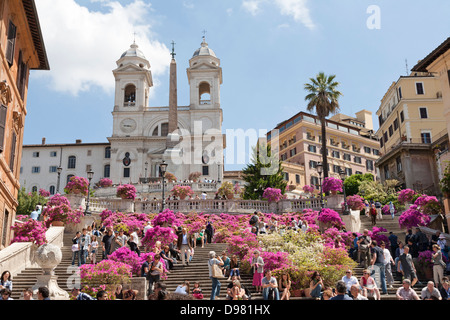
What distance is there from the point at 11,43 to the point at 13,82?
1731 millimetres

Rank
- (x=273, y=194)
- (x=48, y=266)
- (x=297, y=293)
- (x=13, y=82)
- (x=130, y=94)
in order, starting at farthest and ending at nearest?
(x=130, y=94) < (x=273, y=194) < (x=13, y=82) < (x=297, y=293) < (x=48, y=266)

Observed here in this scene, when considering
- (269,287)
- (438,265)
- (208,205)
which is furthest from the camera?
(208,205)

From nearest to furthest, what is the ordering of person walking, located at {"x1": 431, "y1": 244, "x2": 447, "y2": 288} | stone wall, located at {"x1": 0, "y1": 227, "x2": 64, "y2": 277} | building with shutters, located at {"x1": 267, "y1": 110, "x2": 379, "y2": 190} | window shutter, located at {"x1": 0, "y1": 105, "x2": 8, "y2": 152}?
person walking, located at {"x1": 431, "y1": 244, "x2": 447, "y2": 288} → stone wall, located at {"x1": 0, "y1": 227, "x2": 64, "y2": 277} → window shutter, located at {"x1": 0, "y1": 105, "x2": 8, "y2": 152} → building with shutters, located at {"x1": 267, "y1": 110, "x2": 379, "y2": 190}

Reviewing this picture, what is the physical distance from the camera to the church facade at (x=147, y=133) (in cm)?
7281

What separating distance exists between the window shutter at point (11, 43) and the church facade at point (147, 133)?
50.4 m

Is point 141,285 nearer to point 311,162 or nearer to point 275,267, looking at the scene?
point 275,267

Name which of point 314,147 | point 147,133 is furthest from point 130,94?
point 314,147

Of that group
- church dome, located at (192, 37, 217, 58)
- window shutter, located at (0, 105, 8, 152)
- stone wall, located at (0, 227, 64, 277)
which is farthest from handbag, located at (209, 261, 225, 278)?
church dome, located at (192, 37, 217, 58)

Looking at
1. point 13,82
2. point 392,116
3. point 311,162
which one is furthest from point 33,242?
point 311,162

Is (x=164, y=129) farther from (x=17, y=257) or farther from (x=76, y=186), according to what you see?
(x=17, y=257)

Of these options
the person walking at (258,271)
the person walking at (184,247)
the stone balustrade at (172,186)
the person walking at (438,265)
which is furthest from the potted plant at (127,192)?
the person walking at (438,265)

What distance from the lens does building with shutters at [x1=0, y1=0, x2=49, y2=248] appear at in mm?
19047

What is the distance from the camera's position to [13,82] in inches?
818

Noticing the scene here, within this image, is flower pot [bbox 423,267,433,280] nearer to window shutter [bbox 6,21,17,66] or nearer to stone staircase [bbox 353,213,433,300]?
stone staircase [bbox 353,213,433,300]
